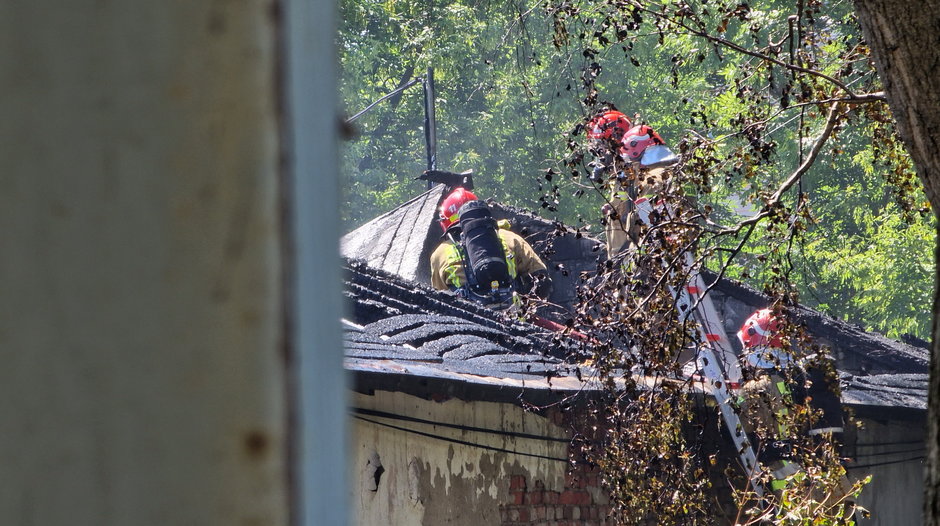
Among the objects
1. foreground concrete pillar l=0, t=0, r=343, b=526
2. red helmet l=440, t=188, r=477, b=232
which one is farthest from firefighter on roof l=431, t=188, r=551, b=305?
foreground concrete pillar l=0, t=0, r=343, b=526

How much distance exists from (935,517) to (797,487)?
4054 mm

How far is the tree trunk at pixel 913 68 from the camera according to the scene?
2670 mm

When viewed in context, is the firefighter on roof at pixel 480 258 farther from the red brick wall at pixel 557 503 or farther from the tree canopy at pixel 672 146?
the red brick wall at pixel 557 503

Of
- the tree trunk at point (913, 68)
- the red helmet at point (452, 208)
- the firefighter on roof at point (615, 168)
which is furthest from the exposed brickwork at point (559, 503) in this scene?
the red helmet at point (452, 208)

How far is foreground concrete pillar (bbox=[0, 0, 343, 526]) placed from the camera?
0.50 metres

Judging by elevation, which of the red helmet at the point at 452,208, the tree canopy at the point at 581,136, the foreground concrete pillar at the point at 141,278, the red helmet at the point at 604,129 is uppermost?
the tree canopy at the point at 581,136

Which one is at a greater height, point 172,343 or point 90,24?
point 90,24

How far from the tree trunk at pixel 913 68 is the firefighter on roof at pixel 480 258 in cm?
797

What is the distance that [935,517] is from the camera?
1814 millimetres

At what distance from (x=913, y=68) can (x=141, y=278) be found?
8.51 feet

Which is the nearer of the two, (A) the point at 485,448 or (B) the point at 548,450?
(A) the point at 485,448

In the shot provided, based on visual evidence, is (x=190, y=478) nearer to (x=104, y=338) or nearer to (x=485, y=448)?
(x=104, y=338)

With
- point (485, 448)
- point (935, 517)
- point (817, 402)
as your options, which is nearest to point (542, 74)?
point (817, 402)

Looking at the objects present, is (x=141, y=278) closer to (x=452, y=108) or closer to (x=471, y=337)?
(x=471, y=337)
